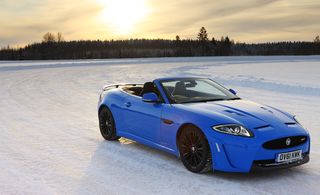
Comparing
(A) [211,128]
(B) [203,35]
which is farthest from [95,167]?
(B) [203,35]

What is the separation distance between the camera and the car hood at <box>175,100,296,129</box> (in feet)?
17.6

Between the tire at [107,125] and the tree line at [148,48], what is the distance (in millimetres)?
116308

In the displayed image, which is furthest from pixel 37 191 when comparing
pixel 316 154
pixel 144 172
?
pixel 316 154

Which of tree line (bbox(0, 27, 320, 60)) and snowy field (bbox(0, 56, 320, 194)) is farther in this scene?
tree line (bbox(0, 27, 320, 60))

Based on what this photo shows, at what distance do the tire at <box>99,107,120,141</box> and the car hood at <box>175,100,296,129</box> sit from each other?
2.03 meters

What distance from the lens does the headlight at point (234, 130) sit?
516cm

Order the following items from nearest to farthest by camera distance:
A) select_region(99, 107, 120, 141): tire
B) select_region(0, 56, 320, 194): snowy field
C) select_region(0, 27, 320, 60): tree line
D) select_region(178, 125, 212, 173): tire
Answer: select_region(0, 56, 320, 194): snowy field < select_region(178, 125, 212, 173): tire < select_region(99, 107, 120, 141): tire < select_region(0, 27, 320, 60): tree line

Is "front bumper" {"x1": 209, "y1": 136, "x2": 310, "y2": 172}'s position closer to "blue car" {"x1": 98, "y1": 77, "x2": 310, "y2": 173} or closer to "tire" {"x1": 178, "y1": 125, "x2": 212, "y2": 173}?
"blue car" {"x1": 98, "y1": 77, "x2": 310, "y2": 173}

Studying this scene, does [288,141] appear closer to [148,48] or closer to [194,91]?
[194,91]

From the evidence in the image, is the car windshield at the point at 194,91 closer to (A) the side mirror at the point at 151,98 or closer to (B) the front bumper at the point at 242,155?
(A) the side mirror at the point at 151,98

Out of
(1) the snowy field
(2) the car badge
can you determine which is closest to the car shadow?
(1) the snowy field

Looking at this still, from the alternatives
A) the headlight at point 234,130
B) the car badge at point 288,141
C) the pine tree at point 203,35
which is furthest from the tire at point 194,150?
the pine tree at point 203,35

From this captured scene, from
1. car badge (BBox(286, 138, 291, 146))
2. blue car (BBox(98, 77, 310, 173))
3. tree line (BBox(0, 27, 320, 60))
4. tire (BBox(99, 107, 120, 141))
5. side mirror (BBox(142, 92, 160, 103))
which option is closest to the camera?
blue car (BBox(98, 77, 310, 173))

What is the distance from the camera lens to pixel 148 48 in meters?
185
